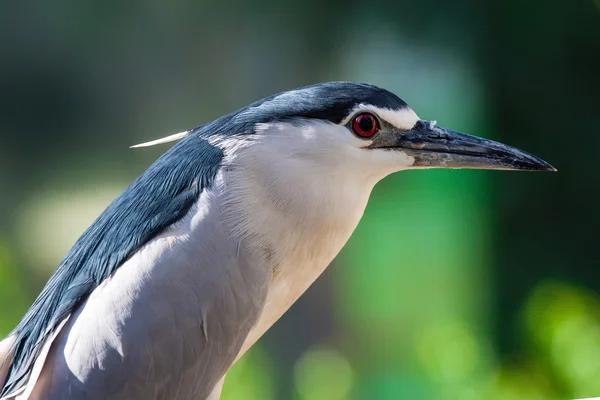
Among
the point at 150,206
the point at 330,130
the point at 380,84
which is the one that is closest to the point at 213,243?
the point at 150,206

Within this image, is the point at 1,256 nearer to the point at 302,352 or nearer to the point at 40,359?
the point at 302,352

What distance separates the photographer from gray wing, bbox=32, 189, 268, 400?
2.83 feet

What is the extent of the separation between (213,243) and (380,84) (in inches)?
74.6

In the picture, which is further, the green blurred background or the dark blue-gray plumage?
the green blurred background

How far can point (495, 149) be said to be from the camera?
1.01 metres

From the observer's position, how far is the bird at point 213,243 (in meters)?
0.87

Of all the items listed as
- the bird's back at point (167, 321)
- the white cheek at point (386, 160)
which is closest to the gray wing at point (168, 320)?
the bird's back at point (167, 321)

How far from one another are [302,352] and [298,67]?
1037mm

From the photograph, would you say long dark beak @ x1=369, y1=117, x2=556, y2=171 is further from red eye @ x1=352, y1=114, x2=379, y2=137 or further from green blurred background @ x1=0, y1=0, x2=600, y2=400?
green blurred background @ x1=0, y1=0, x2=600, y2=400

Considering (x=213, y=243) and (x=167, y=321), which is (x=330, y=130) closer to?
(x=213, y=243)

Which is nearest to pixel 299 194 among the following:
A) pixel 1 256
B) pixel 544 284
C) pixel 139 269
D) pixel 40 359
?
pixel 139 269

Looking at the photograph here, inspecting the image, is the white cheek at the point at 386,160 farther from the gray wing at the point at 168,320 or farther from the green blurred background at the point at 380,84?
the green blurred background at the point at 380,84

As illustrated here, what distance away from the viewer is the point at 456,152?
39.8 inches

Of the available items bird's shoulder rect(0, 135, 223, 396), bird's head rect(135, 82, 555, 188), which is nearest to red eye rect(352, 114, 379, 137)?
bird's head rect(135, 82, 555, 188)
